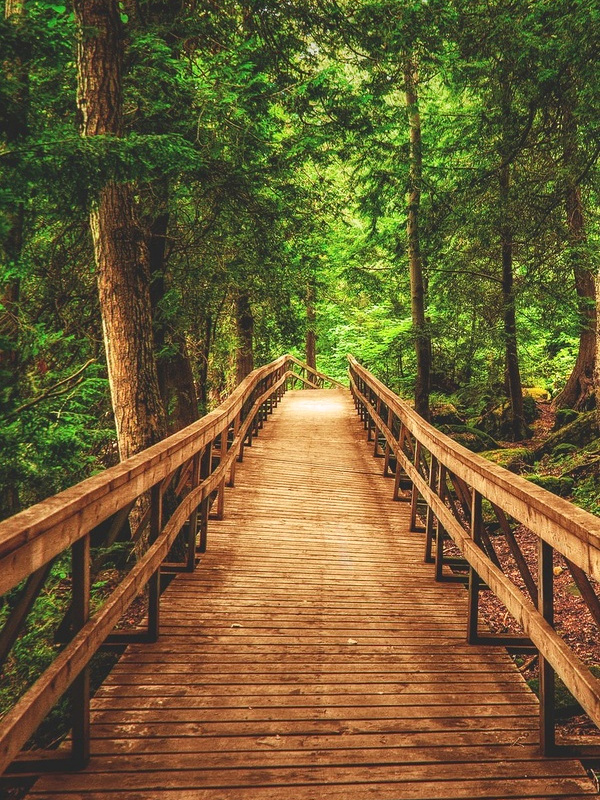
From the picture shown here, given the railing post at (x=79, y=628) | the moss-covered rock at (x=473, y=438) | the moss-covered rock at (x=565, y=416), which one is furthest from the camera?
the moss-covered rock at (x=473, y=438)

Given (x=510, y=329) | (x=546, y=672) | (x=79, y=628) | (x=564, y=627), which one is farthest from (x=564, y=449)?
(x=79, y=628)

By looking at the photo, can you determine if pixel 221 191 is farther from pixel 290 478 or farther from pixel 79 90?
pixel 290 478

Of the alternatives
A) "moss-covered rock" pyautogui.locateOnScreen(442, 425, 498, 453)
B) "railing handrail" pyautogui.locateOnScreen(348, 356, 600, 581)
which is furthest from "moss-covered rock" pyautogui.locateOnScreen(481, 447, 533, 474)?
"railing handrail" pyautogui.locateOnScreen(348, 356, 600, 581)

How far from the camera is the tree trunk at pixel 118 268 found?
15.8 feet

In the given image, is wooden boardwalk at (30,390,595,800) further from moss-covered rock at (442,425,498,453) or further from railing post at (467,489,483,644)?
moss-covered rock at (442,425,498,453)

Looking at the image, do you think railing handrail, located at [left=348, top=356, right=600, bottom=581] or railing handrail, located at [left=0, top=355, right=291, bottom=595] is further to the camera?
railing handrail, located at [left=348, top=356, right=600, bottom=581]

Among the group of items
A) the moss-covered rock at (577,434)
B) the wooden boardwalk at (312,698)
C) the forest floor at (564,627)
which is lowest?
the forest floor at (564,627)

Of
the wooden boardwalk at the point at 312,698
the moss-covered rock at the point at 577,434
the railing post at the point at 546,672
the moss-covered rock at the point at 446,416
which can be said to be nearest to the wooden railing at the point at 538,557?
the railing post at the point at 546,672

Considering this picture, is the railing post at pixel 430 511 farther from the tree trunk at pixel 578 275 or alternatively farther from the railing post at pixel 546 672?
the tree trunk at pixel 578 275

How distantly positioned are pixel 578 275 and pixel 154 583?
10683 millimetres

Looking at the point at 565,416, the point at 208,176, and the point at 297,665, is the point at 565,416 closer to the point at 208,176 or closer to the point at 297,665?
the point at 208,176

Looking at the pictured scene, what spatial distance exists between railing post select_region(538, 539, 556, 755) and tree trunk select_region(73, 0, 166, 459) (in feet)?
12.9

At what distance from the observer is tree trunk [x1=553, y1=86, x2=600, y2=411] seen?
7148 mm

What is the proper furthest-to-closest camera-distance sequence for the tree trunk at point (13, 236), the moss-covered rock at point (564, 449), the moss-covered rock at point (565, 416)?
the moss-covered rock at point (565, 416) → the moss-covered rock at point (564, 449) → the tree trunk at point (13, 236)
